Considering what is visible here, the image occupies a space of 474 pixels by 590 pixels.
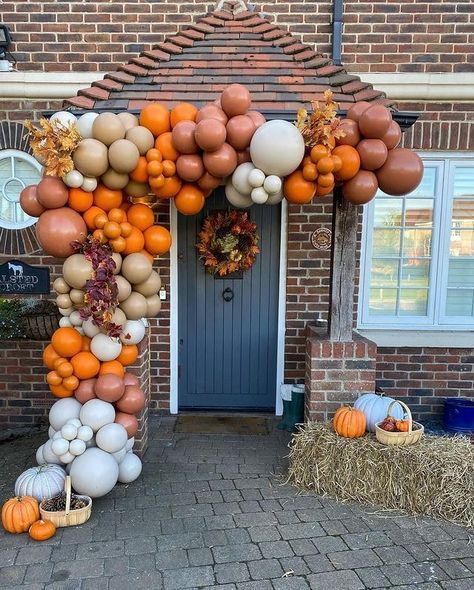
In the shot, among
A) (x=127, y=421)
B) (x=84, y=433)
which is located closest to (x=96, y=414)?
(x=84, y=433)

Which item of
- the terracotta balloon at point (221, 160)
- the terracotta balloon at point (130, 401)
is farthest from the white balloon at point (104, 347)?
the terracotta balloon at point (221, 160)

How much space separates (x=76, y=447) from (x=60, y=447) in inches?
4.0

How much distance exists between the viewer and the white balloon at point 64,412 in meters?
3.10

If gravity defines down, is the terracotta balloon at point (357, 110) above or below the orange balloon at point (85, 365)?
above

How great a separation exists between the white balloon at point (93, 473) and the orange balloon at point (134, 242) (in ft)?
4.44

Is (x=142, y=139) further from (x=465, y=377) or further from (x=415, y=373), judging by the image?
(x=465, y=377)

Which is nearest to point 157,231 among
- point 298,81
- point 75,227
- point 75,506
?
point 75,227

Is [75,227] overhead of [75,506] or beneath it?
overhead

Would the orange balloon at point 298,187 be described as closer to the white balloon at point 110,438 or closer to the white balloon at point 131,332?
the white balloon at point 131,332

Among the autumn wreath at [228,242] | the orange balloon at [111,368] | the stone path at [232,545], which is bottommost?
the stone path at [232,545]

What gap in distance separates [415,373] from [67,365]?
3397 mm

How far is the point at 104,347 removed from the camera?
10.3 ft

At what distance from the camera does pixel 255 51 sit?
3678 mm

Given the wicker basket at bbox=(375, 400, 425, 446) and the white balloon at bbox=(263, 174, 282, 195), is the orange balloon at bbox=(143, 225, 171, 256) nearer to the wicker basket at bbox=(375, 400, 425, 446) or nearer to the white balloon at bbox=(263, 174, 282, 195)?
the white balloon at bbox=(263, 174, 282, 195)
